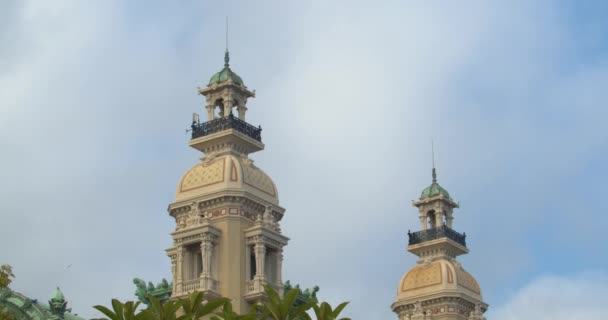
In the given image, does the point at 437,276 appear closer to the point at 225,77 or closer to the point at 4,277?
the point at 225,77

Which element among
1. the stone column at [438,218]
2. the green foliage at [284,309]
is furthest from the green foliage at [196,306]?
A: the stone column at [438,218]

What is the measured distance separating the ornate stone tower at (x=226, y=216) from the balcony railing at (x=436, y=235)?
24.6m

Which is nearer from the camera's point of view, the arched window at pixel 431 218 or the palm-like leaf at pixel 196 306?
the palm-like leaf at pixel 196 306

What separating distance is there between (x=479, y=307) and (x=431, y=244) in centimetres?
613

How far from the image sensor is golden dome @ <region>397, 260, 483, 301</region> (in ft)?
356

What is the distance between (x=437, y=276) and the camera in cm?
10919

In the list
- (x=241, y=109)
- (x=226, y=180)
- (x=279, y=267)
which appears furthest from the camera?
(x=241, y=109)

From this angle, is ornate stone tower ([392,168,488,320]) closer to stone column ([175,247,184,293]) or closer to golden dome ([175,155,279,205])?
golden dome ([175,155,279,205])

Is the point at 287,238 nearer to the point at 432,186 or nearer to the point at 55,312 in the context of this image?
the point at 55,312

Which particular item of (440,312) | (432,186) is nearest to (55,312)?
(440,312)

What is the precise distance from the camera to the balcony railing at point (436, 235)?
4397 inches

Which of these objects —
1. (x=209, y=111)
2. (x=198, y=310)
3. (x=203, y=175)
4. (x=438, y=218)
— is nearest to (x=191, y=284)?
(x=203, y=175)

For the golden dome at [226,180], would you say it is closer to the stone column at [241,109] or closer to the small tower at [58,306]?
the stone column at [241,109]

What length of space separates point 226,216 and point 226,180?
88.6 inches
